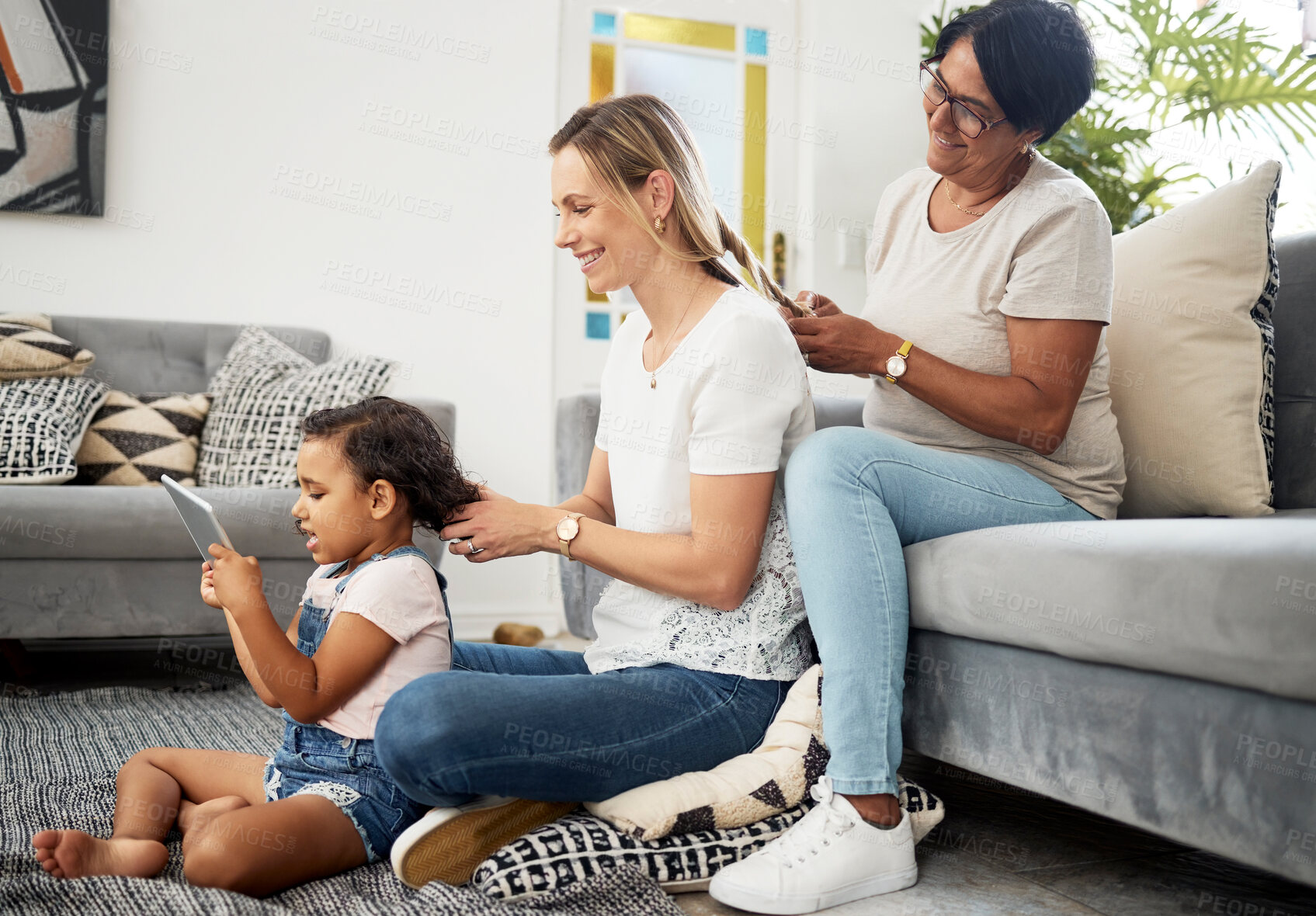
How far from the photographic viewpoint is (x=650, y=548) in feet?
3.62

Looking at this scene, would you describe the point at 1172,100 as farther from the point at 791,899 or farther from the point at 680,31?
the point at 791,899

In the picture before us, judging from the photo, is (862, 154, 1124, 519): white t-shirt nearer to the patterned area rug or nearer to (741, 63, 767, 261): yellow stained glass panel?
the patterned area rug

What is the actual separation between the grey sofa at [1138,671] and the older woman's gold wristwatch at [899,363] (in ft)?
0.69

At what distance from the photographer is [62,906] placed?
3.05 ft

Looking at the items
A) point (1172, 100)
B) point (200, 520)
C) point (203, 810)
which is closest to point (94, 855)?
point (203, 810)

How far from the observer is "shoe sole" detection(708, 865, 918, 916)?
3.27 feet

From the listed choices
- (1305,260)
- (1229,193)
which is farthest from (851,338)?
(1305,260)

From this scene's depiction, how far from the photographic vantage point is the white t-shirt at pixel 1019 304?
1.21 m

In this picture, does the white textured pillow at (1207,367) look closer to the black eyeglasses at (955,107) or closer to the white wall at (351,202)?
the black eyeglasses at (955,107)

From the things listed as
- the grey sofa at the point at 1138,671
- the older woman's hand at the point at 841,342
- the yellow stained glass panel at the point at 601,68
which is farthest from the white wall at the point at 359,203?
the grey sofa at the point at 1138,671

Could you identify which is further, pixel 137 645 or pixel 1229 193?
pixel 137 645

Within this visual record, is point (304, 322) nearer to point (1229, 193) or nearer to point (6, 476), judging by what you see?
point (6, 476)

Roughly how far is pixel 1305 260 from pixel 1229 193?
0.21 metres

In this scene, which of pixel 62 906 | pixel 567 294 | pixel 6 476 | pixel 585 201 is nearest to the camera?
pixel 62 906
